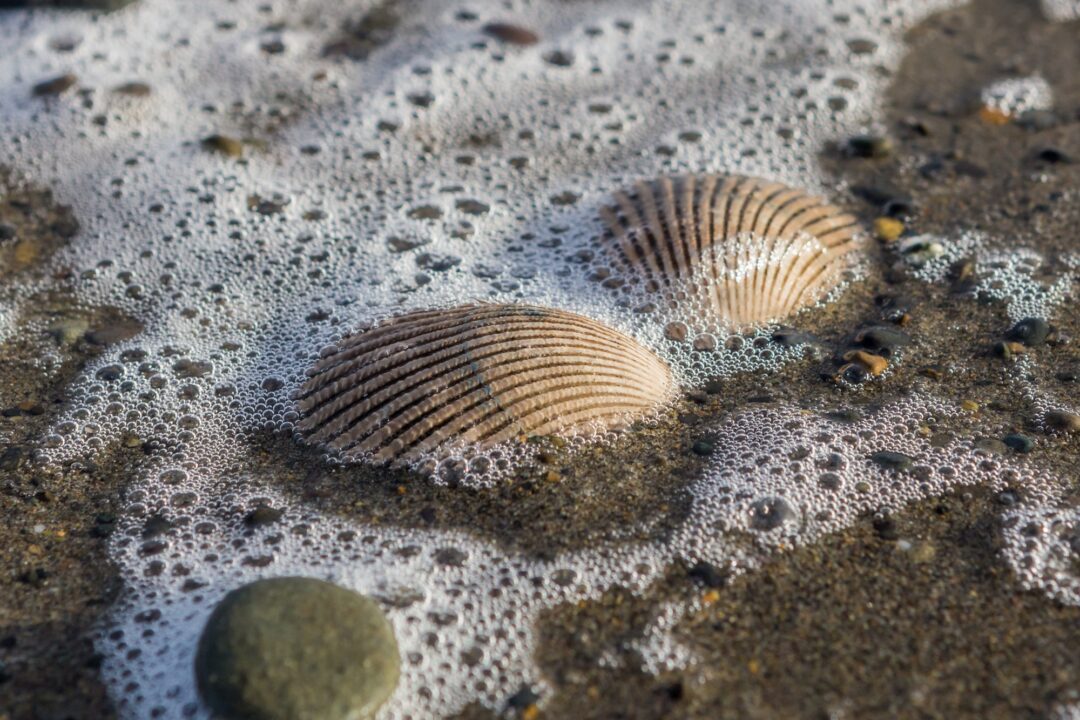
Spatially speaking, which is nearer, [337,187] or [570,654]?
[570,654]

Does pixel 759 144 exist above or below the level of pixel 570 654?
above

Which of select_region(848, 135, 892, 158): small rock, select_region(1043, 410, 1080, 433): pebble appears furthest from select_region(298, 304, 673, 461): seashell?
select_region(848, 135, 892, 158): small rock

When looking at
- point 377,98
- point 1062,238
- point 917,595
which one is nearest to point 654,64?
point 377,98

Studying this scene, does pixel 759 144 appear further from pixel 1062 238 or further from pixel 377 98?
pixel 377 98

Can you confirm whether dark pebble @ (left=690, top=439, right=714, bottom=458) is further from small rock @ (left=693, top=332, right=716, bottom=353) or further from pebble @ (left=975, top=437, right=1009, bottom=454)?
pebble @ (left=975, top=437, right=1009, bottom=454)

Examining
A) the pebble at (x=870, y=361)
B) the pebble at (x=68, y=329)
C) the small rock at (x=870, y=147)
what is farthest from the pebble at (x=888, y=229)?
the pebble at (x=68, y=329)

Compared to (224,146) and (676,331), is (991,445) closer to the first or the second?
(676,331)
